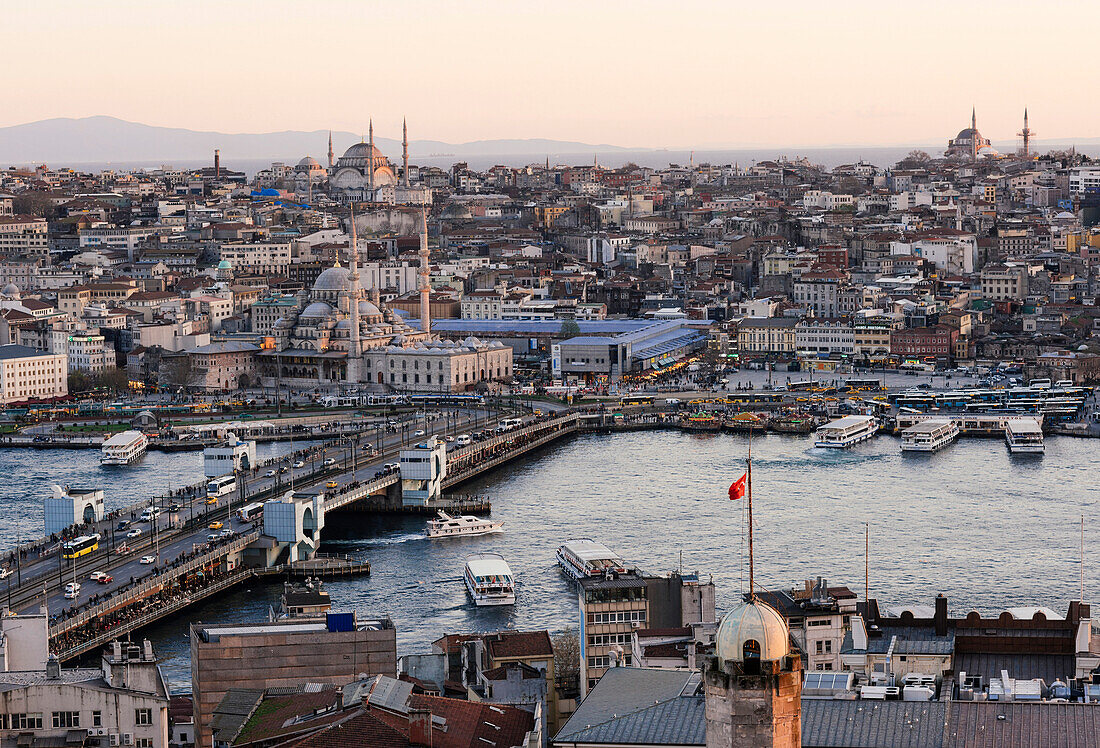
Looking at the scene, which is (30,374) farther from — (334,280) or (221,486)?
(221,486)

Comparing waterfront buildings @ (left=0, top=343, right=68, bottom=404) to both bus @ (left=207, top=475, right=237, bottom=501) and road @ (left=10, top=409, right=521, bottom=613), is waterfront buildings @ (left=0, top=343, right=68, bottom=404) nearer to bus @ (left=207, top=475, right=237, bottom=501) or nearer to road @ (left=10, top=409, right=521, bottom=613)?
road @ (left=10, top=409, right=521, bottom=613)

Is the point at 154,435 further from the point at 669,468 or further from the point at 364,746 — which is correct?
the point at 364,746

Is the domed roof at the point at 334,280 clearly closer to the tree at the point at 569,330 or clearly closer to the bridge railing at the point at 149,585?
the tree at the point at 569,330

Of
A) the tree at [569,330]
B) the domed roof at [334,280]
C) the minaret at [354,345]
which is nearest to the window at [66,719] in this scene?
the minaret at [354,345]

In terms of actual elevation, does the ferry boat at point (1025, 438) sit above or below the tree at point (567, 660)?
below

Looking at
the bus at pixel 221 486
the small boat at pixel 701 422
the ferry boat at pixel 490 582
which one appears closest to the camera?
the ferry boat at pixel 490 582

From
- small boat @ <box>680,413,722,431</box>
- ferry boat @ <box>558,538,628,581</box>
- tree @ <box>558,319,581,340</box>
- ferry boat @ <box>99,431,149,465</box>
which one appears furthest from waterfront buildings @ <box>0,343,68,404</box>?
ferry boat @ <box>558,538,628,581</box>

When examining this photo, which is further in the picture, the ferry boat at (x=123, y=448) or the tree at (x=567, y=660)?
the ferry boat at (x=123, y=448)
